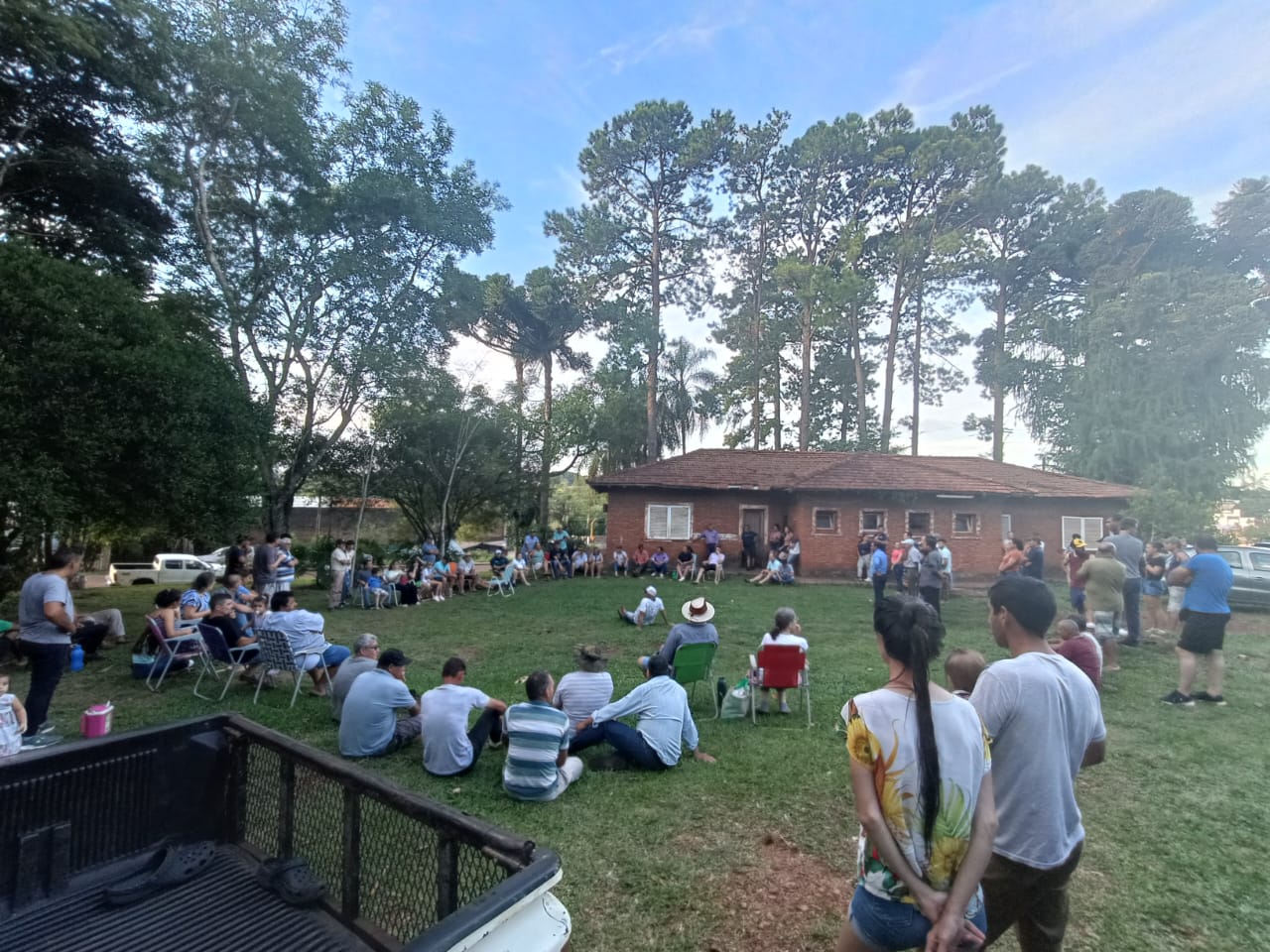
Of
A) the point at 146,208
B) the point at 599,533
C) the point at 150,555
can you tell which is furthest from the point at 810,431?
the point at 150,555

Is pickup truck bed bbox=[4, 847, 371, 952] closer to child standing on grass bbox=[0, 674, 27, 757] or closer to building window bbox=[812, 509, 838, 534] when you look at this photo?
child standing on grass bbox=[0, 674, 27, 757]

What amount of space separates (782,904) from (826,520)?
17062mm

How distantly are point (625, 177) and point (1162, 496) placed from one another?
2492cm

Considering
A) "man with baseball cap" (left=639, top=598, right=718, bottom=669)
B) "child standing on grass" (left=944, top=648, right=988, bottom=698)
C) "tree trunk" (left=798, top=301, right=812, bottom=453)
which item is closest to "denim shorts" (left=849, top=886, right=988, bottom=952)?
"child standing on grass" (left=944, top=648, right=988, bottom=698)

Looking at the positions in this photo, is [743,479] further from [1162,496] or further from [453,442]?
[1162,496]

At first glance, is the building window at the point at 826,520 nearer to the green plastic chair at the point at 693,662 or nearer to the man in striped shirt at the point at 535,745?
the green plastic chair at the point at 693,662

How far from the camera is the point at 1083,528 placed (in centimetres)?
2058

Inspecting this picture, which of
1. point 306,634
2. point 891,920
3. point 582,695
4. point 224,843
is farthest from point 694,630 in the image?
point 891,920

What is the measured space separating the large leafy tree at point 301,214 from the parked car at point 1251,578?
21377 mm

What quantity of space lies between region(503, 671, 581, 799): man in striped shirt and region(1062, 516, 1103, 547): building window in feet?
72.4

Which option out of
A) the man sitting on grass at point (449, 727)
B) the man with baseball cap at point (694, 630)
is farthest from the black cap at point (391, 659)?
the man with baseball cap at point (694, 630)

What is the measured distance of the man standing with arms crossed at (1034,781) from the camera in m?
1.93

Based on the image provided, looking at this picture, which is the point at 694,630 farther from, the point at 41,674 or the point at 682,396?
the point at 682,396

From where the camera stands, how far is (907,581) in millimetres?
13672
